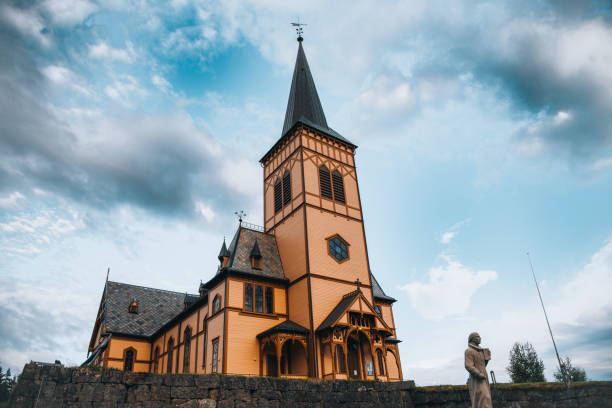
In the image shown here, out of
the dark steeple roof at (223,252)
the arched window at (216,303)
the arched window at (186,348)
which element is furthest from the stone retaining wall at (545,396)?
the arched window at (186,348)

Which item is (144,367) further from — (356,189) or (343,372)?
(356,189)

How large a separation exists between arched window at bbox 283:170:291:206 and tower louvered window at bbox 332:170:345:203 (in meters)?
3.86

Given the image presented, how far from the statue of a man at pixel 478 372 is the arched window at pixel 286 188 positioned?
79.5ft

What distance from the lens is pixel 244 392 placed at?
44.8 ft

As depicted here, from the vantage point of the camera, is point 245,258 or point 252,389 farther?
point 245,258

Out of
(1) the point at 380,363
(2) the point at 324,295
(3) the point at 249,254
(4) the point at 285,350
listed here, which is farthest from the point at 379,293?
(3) the point at 249,254

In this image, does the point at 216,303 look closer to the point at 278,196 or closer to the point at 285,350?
the point at 285,350

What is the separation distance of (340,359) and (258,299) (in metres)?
6.86

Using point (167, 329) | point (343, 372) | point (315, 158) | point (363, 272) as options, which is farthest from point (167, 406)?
point (167, 329)

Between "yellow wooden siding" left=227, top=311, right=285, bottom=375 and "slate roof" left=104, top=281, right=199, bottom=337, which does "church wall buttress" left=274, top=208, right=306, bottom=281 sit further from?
"slate roof" left=104, top=281, right=199, bottom=337

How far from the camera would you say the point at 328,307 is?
28.5 metres

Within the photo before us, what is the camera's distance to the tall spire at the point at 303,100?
130 ft

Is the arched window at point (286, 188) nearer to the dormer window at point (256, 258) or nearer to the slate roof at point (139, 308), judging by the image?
the dormer window at point (256, 258)

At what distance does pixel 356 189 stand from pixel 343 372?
15888 mm
